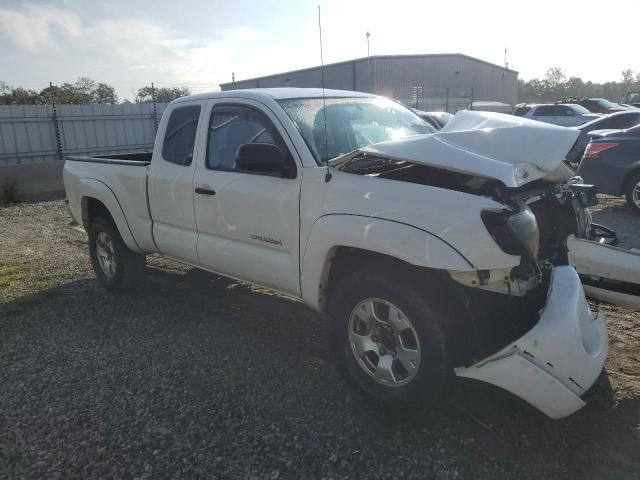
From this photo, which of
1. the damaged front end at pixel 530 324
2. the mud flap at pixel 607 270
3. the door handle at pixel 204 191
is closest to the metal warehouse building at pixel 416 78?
the door handle at pixel 204 191

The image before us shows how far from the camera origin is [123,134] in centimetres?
1745

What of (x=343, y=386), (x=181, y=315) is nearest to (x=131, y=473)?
(x=343, y=386)

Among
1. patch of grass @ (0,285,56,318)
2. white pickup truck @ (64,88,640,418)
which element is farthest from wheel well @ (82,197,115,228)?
white pickup truck @ (64,88,640,418)

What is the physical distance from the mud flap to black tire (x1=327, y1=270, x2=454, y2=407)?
53.4 inches

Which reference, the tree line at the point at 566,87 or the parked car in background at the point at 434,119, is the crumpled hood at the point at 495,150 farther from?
the tree line at the point at 566,87

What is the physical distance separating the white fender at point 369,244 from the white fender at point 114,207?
2526 mm

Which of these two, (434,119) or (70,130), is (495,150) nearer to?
(434,119)

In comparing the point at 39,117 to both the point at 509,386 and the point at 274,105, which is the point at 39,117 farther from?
the point at 509,386

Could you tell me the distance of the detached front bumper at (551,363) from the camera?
261 cm

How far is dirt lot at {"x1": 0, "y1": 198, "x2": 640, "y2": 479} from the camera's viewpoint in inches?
110

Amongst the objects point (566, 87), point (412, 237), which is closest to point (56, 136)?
point (412, 237)

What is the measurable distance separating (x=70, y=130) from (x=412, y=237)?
15.8 m

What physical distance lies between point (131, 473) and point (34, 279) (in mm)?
4461

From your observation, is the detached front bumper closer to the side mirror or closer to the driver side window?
the side mirror
